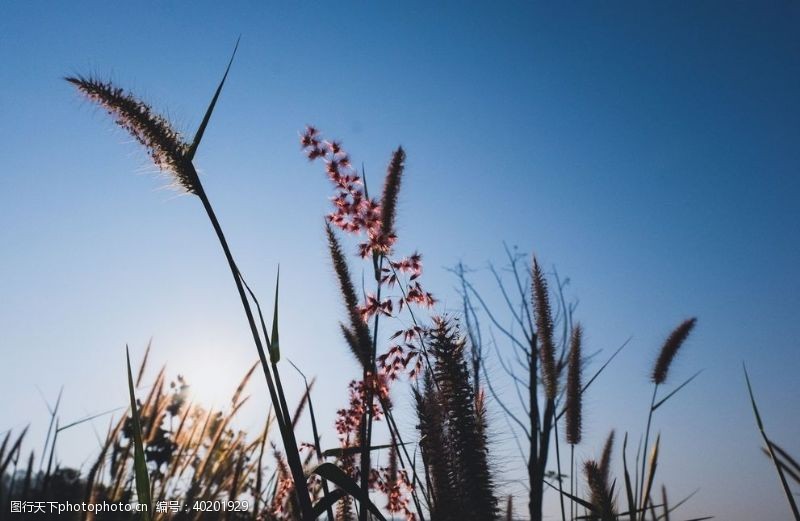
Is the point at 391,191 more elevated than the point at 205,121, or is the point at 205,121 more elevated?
the point at 391,191

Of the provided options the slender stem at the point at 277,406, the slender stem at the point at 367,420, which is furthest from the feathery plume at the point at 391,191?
the slender stem at the point at 277,406

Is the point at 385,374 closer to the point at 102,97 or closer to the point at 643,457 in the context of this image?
the point at 643,457

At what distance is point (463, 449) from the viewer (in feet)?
6.04

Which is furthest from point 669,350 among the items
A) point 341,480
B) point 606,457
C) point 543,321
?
point 341,480

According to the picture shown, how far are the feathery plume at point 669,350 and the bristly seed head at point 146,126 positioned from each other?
15.1ft

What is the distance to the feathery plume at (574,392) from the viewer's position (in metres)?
3.45

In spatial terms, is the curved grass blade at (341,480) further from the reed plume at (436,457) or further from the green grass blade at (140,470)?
the green grass blade at (140,470)

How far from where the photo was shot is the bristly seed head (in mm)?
1889

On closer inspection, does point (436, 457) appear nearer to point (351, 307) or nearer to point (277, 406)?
point (277, 406)

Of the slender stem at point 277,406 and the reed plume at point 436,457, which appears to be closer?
the slender stem at point 277,406

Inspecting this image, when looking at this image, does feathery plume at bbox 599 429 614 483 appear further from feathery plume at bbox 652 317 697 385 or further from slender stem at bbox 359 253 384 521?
slender stem at bbox 359 253 384 521

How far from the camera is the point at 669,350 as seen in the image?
4.86 metres

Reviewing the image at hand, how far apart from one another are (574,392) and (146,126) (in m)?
3.09

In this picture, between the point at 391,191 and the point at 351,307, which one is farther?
the point at 391,191
